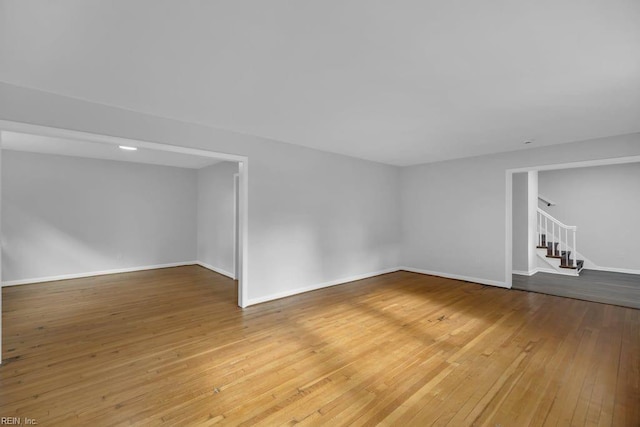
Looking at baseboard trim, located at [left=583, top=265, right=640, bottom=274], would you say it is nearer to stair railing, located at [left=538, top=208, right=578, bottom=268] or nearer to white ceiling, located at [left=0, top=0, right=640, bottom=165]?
stair railing, located at [left=538, top=208, right=578, bottom=268]

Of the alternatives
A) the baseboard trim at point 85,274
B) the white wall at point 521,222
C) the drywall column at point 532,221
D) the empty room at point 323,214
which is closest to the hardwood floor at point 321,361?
the empty room at point 323,214

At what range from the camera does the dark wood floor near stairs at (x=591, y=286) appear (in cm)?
434

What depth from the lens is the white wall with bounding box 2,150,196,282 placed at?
16.9 ft

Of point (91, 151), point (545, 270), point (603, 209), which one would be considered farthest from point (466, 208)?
point (91, 151)

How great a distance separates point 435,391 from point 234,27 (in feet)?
9.74

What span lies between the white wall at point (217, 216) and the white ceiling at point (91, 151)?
1.38 feet

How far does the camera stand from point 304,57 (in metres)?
2.01

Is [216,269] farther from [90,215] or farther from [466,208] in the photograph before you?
[466,208]

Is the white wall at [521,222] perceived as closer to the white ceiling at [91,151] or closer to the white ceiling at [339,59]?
the white ceiling at [339,59]

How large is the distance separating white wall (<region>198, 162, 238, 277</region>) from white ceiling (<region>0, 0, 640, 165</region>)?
275cm

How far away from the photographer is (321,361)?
2508 millimetres

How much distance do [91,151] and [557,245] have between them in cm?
1087

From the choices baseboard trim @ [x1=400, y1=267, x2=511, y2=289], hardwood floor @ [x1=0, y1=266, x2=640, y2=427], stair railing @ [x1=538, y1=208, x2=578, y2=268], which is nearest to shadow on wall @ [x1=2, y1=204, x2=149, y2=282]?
hardwood floor @ [x1=0, y1=266, x2=640, y2=427]

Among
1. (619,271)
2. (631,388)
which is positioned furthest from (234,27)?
(619,271)
